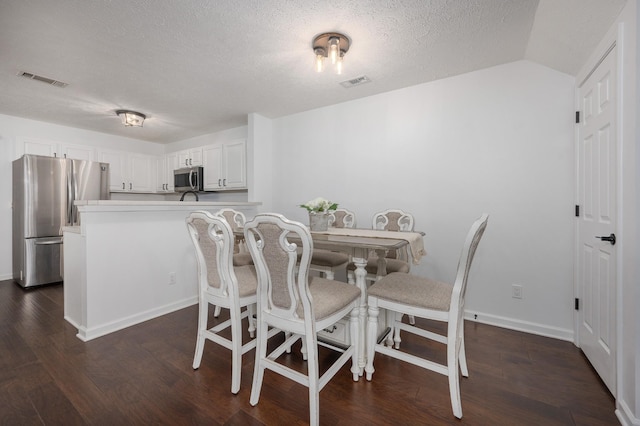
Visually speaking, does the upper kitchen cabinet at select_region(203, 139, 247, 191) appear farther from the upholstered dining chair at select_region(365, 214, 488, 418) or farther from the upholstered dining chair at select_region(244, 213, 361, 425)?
the upholstered dining chair at select_region(365, 214, 488, 418)

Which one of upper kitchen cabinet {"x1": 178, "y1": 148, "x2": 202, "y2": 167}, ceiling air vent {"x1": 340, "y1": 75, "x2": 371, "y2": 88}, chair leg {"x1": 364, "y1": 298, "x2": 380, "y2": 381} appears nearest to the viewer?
chair leg {"x1": 364, "y1": 298, "x2": 380, "y2": 381}

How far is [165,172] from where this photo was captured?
539cm

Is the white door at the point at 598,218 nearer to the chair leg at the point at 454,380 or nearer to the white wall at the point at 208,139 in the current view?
the chair leg at the point at 454,380

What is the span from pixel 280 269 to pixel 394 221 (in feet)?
5.43

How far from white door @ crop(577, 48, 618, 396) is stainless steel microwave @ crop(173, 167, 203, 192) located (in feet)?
15.2

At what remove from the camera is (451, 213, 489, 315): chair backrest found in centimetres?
136

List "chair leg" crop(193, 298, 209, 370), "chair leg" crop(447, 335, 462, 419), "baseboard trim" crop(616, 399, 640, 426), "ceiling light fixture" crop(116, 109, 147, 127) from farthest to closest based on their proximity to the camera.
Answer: "ceiling light fixture" crop(116, 109, 147, 127), "chair leg" crop(193, 298, 209, 370), "chair leg" crop(447, 335, 462, 419), "baseboard trim" crop(616, 399, 640, 426)

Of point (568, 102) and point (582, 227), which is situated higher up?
point (568, 102)

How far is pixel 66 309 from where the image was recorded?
2590 mm

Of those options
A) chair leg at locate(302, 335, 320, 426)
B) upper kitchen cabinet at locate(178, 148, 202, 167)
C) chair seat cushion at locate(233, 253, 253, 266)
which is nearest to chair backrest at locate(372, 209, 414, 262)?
chair seat cushion at locate(233, 253, 253, 266)

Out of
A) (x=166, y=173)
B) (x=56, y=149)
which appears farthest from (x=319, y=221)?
(x=56, y=149)

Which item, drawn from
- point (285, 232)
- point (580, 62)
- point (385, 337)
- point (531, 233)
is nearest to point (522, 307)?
point (531, 233)

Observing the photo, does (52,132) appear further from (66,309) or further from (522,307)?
(522,307)

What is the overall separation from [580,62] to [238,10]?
246 cm
